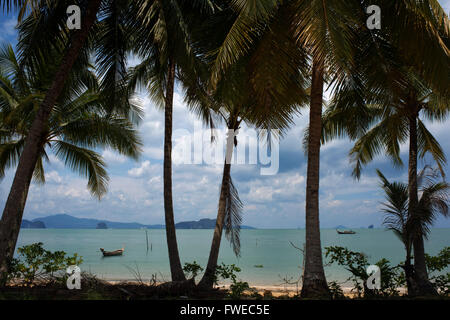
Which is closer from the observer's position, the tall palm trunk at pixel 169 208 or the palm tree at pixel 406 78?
the palm tree at pixel 406 78

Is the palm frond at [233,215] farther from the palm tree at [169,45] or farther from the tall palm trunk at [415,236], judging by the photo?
the tall palm trunk at [415,236]

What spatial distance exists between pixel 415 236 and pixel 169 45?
7.63 m

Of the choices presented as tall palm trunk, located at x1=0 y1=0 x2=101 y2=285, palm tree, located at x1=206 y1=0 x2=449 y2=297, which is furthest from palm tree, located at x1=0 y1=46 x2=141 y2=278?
palm tree, located at x1=206 y1=0 x2=449 y2=297

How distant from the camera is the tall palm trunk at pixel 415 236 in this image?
8109 mm

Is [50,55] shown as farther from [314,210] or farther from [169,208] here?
[314,210]


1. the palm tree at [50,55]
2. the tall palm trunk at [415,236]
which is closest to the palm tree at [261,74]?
the palm tree at [50,55]

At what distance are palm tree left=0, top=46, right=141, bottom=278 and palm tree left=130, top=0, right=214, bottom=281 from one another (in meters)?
2.33

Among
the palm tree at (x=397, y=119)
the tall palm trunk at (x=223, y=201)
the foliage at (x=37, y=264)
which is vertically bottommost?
the foliage at (x=37, y=264)

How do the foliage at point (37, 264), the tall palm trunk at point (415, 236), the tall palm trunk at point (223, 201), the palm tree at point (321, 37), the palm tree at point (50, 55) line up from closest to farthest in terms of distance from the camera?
1. the palm tree at point (321, 37)
2. the palm tree at point (50, 55)
3. the foliage at point (37, 264)
4. the tall palm trunk at point (415, 236)
5. the tall palm trunk at point (223, 201)

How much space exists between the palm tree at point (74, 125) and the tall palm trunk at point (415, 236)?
354 inches

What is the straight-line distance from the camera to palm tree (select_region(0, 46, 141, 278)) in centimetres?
1145

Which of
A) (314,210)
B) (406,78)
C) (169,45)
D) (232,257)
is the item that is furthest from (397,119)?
(232,257)
